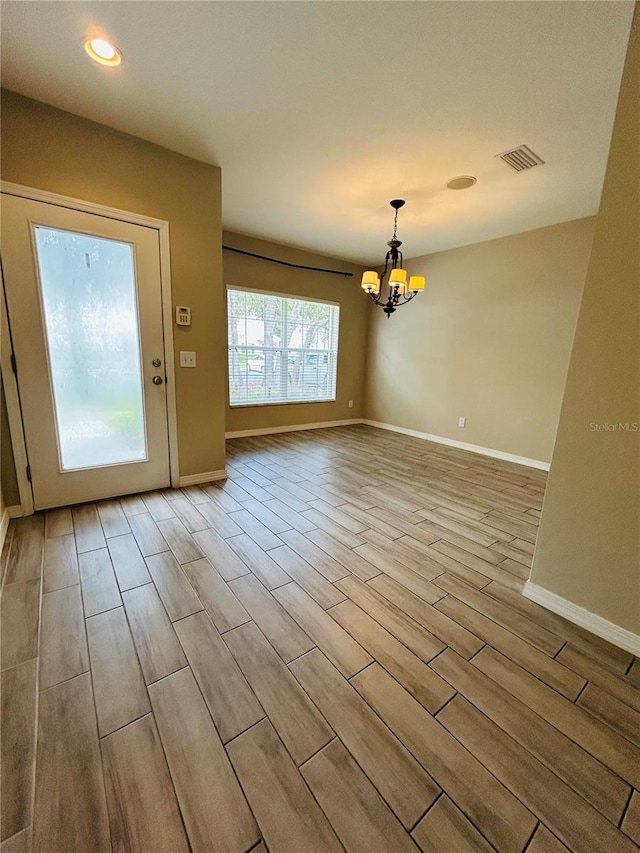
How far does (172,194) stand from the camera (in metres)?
2.59

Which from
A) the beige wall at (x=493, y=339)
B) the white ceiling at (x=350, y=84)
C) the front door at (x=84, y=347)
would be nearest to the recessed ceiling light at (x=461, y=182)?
the white ceiling at (x=350, y=84)

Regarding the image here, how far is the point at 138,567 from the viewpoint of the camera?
74.0 inches

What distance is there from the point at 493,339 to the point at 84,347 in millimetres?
4393

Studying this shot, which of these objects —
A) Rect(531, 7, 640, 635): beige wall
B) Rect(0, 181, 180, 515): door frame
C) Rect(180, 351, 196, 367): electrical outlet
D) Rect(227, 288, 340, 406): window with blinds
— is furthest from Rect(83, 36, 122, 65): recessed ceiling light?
Rect(227, 288, 340, 406): window with blinds

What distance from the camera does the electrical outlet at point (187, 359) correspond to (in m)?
2.84

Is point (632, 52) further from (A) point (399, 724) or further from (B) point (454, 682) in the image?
(A) point (399, 724)

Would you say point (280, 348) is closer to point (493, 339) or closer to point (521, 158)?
point (493, 339)

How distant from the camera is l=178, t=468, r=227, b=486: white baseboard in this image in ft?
9.95

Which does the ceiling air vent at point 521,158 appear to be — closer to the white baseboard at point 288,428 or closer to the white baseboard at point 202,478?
the white baseboard at point 202,478

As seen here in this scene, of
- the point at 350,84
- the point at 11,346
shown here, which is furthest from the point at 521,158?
the point at 11,346

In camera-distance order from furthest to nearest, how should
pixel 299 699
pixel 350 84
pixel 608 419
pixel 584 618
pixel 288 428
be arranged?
1. pixel 288 428
2. pixel 350 84
3. pixel 584 618
4. pixel 608 419
5. pixel 299 699

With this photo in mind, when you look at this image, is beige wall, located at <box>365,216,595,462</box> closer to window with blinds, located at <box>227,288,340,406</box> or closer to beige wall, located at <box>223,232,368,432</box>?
beige wall, located at <box>223,232,368,432</box>

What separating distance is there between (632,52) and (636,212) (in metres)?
0.58

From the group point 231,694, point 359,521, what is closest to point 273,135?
point 359,521
